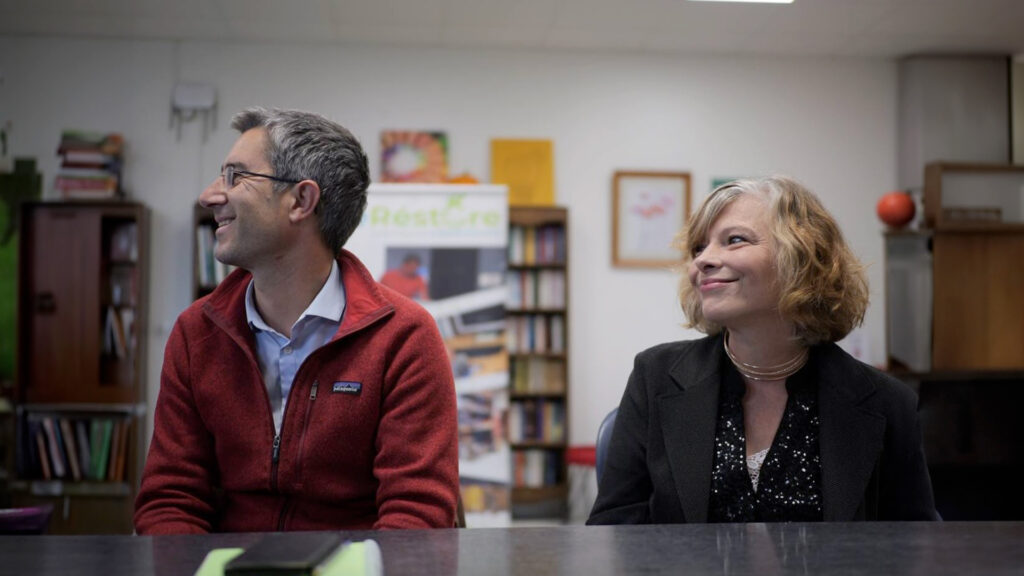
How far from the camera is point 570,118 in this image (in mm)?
5664

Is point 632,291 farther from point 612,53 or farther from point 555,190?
point 612,53

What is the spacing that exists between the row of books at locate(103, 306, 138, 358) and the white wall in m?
0.35

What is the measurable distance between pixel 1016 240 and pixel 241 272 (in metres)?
4.89

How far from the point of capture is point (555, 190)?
565 cm

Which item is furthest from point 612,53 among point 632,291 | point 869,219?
point 869,219

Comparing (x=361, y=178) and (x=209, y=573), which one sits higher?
(x=361, y=178)

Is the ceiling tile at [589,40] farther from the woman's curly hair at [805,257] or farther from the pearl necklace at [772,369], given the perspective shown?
the pearl necklace at [772,369]

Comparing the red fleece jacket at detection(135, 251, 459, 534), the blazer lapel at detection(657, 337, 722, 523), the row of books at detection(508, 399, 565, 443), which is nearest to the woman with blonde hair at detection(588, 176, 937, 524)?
the blazer lapel at detection(657, 337, 722, 523)

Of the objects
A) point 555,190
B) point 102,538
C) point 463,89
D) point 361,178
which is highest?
point 463,89

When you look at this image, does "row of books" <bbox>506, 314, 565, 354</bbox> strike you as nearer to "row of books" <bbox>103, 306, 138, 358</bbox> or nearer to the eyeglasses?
"row of books" <bbox>103, 306, 138, 358</bbox>

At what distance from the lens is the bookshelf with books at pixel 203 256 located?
16.9 ft

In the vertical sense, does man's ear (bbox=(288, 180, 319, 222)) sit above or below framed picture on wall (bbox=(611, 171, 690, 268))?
below

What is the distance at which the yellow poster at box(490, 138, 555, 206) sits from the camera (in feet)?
18.3

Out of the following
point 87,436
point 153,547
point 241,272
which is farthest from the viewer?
point 87,436
